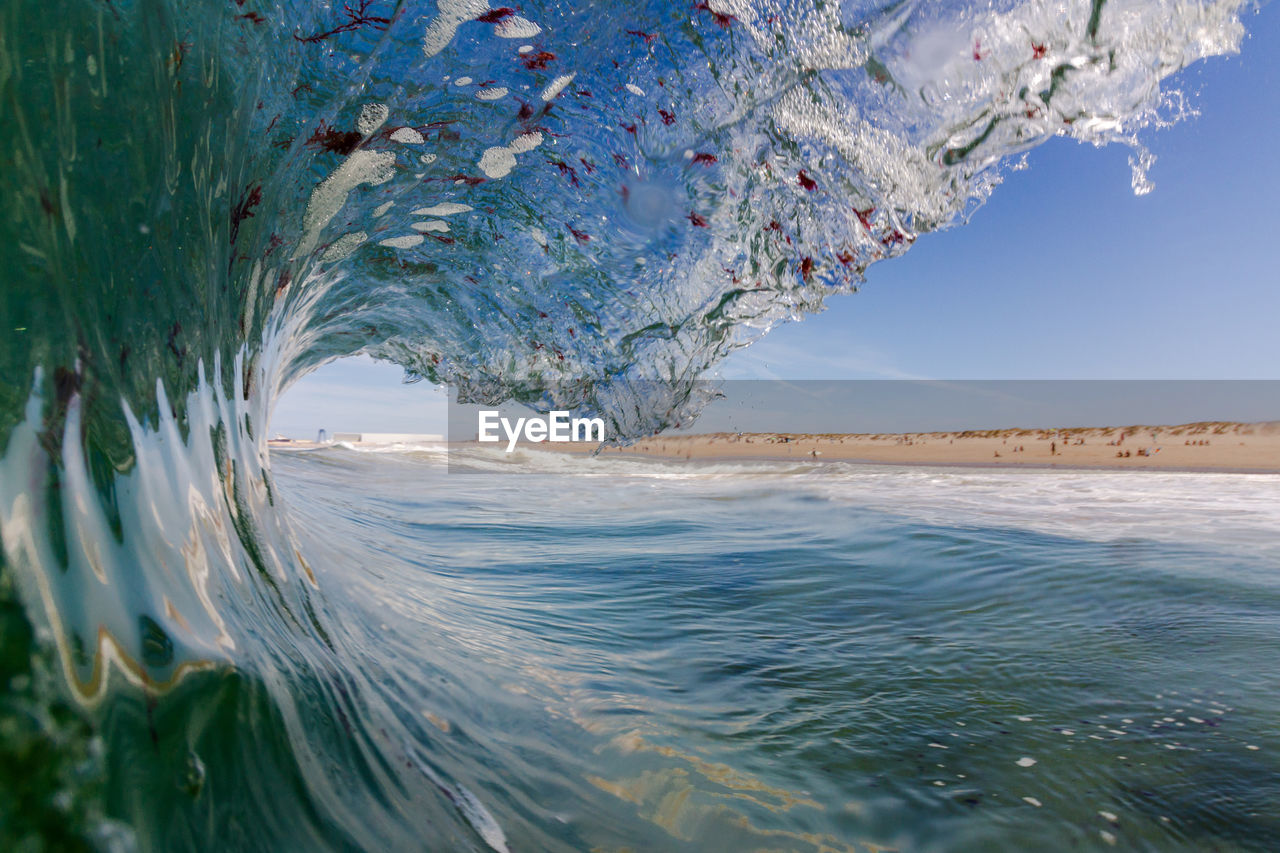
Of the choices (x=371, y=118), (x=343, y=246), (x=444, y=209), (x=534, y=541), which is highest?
(x=444, y=209)

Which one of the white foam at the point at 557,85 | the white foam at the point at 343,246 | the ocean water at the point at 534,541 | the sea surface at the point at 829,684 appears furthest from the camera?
the white foam at the point at 343,246

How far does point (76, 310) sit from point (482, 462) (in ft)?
53.3

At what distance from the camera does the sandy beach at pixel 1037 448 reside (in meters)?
15.9

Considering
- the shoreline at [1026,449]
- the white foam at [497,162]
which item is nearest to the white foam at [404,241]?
the white foam at [497,162]

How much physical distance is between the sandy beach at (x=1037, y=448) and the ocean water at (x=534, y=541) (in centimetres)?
1034

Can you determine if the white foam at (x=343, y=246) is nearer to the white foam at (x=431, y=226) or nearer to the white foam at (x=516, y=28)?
the white foam at (x=431, y=226)

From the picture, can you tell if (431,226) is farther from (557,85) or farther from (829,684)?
(829,684)

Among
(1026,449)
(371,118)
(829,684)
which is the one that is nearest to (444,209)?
(371,118)

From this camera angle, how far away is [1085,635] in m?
2.58

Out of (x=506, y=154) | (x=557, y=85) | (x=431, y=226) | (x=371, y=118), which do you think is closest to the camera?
(x=371, y=118)

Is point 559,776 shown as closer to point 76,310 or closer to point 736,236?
point 76,310

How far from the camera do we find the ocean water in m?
0.81

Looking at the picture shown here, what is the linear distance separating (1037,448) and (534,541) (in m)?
20.6

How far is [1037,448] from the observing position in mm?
20359
